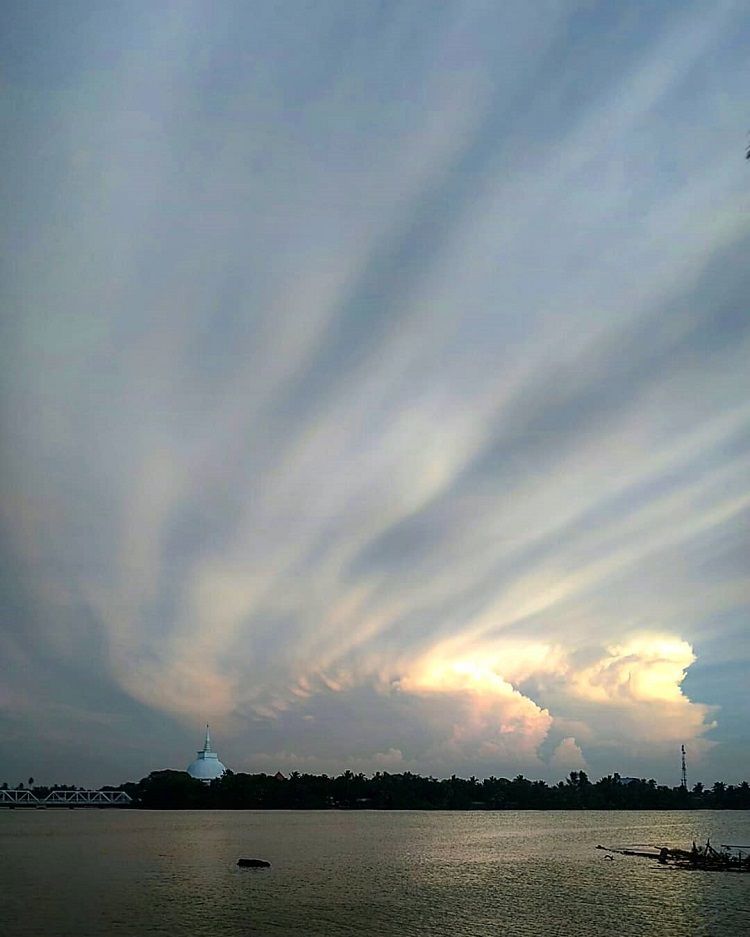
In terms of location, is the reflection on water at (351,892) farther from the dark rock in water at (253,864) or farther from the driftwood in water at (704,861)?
the driftwood in water at (704,861)

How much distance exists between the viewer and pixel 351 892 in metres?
66.4

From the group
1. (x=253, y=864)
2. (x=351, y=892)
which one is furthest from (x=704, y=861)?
(x=253, y=864)

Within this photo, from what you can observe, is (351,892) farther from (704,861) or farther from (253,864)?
(704,861)

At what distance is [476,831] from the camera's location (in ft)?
544

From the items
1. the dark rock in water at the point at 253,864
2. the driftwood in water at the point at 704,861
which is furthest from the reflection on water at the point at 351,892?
the driftwood in water at the point at 704,861

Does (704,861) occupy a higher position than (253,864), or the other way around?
(704,861)

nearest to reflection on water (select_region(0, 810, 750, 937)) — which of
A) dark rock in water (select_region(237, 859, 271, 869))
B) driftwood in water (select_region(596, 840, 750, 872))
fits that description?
dark rock in water (select_region(237, 859, 271, 869))

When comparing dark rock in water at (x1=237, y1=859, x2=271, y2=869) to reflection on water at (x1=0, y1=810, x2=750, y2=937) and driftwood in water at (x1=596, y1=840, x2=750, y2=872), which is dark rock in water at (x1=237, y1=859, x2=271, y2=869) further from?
driftwood in water at (x1=596, y1=840, x2=750, y2=872)

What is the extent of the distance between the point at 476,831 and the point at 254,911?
11944 cm

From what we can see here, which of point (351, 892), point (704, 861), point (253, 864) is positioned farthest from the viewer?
point (704, 861)

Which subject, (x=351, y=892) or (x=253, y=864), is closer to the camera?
(x=351, y=892)

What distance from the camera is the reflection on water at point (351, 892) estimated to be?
51.8 metres

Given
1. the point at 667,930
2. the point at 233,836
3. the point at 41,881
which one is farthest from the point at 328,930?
the point at 233,836

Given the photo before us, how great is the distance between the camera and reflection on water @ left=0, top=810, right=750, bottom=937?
51.8m
